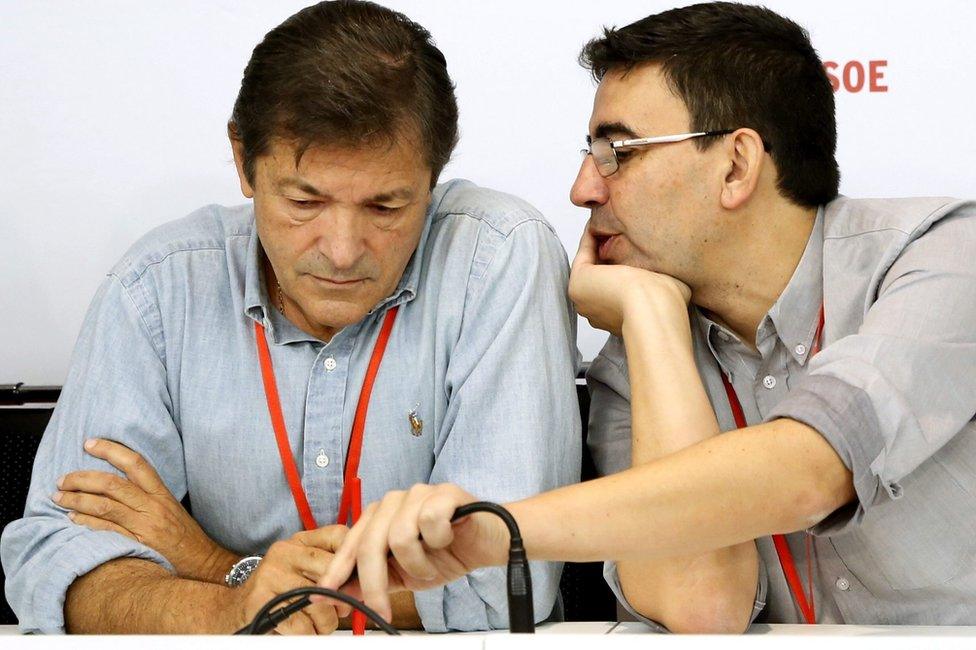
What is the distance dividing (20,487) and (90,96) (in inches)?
27.8

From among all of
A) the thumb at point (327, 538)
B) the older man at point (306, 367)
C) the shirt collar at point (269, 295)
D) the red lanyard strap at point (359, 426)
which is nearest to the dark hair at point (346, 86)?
the older man at point (306, 367)

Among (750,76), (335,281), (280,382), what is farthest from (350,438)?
(750,76)

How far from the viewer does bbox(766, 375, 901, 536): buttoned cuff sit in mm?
1308

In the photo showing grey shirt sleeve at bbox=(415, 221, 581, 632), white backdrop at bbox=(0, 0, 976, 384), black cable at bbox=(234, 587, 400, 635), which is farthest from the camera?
white backdrop at bbox=(0, 0, 976, 384)

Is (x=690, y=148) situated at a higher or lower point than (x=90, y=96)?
lower

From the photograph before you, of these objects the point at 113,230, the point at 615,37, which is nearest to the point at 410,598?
the point at 615,37

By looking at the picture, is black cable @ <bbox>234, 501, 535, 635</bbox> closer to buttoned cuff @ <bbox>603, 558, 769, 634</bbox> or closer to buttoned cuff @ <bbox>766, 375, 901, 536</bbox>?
buttoned cuff @ <bbox>766, 375, 901, 536</bbox>

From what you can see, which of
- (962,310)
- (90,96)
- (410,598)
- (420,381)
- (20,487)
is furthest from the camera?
(90,96)

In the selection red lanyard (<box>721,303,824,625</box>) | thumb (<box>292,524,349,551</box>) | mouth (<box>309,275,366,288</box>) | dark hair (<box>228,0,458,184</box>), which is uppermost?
dark hair (<box>228,0,458,184</box>)

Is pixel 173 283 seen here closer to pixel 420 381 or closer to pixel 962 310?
pixel 420 381

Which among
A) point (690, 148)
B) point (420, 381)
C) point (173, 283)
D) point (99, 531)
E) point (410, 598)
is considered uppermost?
point (690, 148)

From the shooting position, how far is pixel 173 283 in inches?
71.4

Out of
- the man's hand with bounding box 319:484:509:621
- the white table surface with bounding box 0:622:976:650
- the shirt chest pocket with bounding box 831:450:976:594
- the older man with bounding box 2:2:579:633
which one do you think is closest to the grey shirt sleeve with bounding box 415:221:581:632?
the older man with bounding box 2:2:579:633

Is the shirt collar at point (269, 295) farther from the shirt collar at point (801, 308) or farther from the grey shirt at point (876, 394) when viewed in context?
the shirt collar at point (801, 308)
